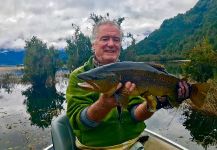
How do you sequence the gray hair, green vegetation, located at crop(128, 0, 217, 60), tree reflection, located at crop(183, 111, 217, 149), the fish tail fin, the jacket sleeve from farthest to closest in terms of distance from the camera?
green vegetation, located at crop(128, 0, 217, 60)
tree reflection, located at crop(183, 111, 217, 149)
the gray hair
the jacket sleeve
the fish tail fin

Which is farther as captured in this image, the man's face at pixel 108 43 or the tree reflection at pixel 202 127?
the tree reflection at pixel 202 127

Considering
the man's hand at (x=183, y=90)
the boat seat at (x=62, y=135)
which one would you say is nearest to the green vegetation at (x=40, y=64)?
the boat seat at (x=62, y=135)

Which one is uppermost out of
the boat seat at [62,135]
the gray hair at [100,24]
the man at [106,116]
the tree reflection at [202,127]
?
the gray hair at [100,24]

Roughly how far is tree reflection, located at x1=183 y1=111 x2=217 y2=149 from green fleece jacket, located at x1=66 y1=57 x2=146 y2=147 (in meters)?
13.2

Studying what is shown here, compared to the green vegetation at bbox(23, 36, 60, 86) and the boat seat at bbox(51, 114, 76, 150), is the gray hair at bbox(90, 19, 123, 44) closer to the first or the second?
the boat seat at bbox(51, 114, 76, 150)

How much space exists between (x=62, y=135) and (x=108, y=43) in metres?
1.56

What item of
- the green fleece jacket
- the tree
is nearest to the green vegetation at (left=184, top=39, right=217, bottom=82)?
the green fleece jacket

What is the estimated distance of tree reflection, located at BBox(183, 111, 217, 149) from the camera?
18.6 m

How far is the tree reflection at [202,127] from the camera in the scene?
732 inches

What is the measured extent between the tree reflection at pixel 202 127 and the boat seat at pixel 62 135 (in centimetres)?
1294

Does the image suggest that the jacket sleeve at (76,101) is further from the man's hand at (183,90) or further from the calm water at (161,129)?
the calm water at (161,129)

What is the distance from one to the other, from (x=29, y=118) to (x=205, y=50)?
1332 cm

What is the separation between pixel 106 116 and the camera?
4688 mm

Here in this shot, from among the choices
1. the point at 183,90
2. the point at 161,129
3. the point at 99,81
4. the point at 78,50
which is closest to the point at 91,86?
the point at 99,81
